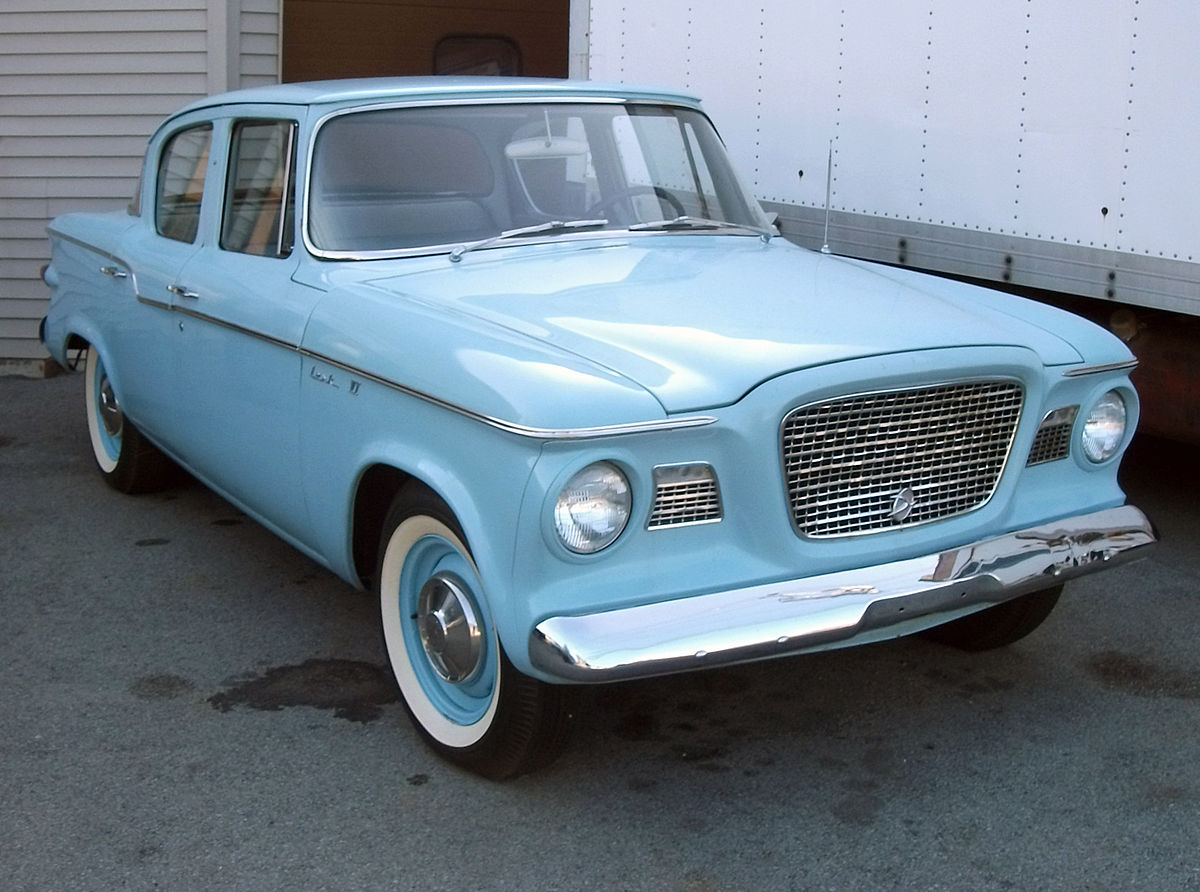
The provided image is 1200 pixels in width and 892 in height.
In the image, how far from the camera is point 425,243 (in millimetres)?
3920

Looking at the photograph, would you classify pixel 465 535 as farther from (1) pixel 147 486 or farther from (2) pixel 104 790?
(1) pixel 147 486

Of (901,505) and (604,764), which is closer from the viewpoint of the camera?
(901,505)

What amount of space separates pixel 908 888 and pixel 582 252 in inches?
76.6

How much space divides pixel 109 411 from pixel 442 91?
238cm

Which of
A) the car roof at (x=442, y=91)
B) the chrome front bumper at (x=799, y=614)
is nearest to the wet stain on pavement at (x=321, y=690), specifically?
the chrome front bumper at (x=799, y=614)

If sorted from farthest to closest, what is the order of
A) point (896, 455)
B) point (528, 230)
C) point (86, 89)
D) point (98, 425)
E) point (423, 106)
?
point (86, 89)
point (98, 425)
point (423, 106)
point (528, 230)
point (896, 455)

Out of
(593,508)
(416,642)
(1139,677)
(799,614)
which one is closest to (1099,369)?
(1139,677)

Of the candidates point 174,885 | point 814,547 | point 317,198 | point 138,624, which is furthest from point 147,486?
point 814,547

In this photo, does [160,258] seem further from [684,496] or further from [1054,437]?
[1054,437]

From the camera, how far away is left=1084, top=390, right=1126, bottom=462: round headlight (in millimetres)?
3590

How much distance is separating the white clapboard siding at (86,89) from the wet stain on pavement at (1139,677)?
6393 millimetres

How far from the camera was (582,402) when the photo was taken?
2826 millimetres

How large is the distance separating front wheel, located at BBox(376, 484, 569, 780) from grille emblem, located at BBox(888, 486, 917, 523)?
858mm

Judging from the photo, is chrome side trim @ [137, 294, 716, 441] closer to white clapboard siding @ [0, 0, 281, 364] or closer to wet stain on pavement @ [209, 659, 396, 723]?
wet stain on pavement @ [209, 659, 396, 723]
